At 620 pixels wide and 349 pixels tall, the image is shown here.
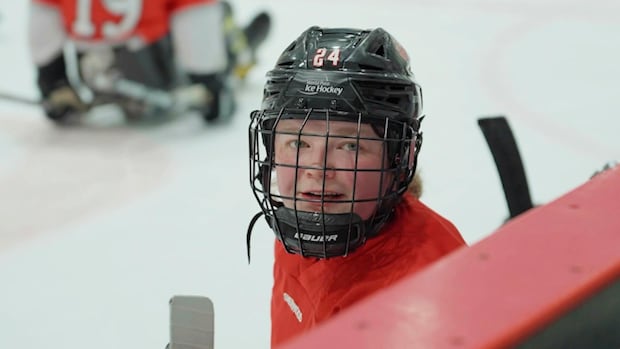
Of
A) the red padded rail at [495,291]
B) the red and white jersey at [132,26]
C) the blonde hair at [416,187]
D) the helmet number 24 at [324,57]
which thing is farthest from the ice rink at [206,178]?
the red padded rail at [495,291]

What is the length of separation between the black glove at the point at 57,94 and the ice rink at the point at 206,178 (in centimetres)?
8

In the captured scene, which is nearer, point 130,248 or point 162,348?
point 162,348

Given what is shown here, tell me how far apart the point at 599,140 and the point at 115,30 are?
1806 mm

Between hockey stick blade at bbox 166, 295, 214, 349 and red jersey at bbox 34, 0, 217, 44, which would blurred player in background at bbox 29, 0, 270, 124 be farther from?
hockey stick blade at bbox 166, 295, 214, 349

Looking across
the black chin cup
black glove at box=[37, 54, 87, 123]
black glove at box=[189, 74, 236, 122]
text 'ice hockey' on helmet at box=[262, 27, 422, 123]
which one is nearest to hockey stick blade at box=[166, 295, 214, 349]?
the black chin cup

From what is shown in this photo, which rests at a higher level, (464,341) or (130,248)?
(464,341)

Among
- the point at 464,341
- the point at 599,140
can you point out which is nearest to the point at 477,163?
the point at 599,140

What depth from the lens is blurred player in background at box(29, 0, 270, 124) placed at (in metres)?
3.39

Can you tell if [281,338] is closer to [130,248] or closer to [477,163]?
[130,248]

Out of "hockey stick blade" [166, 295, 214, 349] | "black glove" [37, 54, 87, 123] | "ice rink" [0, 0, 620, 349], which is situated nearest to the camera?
"hockey stick blade" [166, 295, 214, 349]

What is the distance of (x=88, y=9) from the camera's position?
11.1 feet

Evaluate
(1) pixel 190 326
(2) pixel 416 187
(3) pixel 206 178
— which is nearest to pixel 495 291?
(1) pixel 190 326

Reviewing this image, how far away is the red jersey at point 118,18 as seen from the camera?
3.37 metres

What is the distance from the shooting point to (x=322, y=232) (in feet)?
3.80
